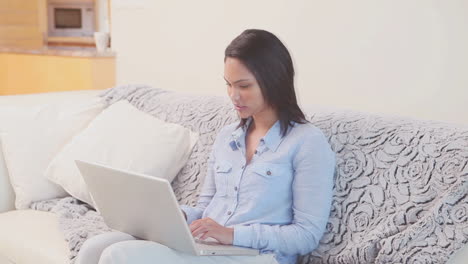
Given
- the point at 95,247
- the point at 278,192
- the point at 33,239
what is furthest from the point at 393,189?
the point at 33,239

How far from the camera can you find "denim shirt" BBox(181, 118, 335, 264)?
162 cm

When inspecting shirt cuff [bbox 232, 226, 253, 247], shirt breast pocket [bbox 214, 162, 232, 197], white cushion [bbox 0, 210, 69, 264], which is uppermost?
shirt breast pocket [bbox 214, 162, 232, 197]

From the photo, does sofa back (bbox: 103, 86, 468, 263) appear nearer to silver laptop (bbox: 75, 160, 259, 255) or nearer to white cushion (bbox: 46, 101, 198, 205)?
silver laptop (bbox: 75, 160, 259, 255)

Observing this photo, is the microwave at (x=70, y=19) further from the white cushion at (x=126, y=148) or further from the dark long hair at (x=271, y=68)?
the dark long hair at (x=271, y=68)

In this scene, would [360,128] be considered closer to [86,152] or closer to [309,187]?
[309,187]

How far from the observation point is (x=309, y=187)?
5.33ft

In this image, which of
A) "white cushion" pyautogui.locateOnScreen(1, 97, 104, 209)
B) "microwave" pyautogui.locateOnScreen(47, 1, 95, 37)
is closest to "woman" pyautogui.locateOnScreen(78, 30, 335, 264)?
"white cushion" pyautogui.locateOnScreen(1, 97, 104, 209)

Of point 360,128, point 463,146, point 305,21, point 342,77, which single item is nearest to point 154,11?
point 305,21

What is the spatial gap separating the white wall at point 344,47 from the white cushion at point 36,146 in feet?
3.62

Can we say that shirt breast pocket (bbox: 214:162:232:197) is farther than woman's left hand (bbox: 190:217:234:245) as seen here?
Yes

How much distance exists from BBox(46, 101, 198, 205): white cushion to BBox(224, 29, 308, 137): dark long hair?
0.55m

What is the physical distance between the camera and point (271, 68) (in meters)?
1.71

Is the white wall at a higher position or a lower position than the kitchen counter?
higher

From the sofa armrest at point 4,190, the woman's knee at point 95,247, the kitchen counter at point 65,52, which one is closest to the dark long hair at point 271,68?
the woman's knee at point 95,247
